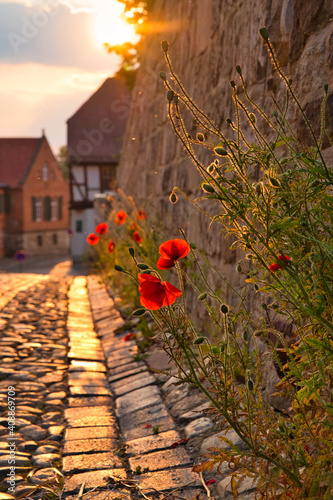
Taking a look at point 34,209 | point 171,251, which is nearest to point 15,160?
point 34,209

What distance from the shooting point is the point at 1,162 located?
33.4 meters

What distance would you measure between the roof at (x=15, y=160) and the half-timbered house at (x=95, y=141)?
9265mm

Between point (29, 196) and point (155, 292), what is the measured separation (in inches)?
1328

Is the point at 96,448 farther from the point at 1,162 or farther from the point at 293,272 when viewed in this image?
the point at 1,162

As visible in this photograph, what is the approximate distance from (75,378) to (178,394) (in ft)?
2.94

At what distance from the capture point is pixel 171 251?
197 centimetres

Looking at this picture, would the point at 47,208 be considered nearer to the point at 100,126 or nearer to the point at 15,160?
the point at 15,160

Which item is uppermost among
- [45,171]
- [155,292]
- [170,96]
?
[45,171]

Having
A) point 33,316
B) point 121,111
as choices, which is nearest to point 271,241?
point 33,316

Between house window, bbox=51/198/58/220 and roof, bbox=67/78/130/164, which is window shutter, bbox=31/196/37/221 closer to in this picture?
house window, bbox=51/198/58/220

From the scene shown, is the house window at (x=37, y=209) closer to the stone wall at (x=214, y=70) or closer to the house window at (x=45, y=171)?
the house window at (x=45, y=171)

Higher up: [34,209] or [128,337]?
[34,209]

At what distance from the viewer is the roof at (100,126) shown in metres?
24.3

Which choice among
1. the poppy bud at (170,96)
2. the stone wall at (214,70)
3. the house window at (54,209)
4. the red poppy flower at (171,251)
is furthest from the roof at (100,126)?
the poppy bud at (170,96)
